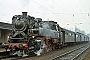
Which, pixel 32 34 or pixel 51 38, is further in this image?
pixel 51 38

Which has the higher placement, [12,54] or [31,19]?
[31,19]

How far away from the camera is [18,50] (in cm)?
1580

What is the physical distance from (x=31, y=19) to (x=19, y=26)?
1.33 meters

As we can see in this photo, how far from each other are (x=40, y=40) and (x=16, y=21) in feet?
8.98

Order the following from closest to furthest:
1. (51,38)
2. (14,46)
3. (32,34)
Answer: (14,46) < (32,34) < (51,38)

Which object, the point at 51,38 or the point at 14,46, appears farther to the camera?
the point at 51,38

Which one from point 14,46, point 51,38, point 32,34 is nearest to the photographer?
point 14,46

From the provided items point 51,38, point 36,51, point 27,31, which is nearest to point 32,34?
point 27,31

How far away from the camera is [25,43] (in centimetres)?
1552

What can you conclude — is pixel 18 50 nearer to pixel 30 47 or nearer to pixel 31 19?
pixel 30 47

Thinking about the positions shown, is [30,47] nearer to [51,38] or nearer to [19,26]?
[19,26]

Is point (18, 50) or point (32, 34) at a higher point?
point (32, 34)

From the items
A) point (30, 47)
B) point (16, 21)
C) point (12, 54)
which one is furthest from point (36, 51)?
point (16, 21)

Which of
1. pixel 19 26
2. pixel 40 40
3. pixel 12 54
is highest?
pixel 19 26
